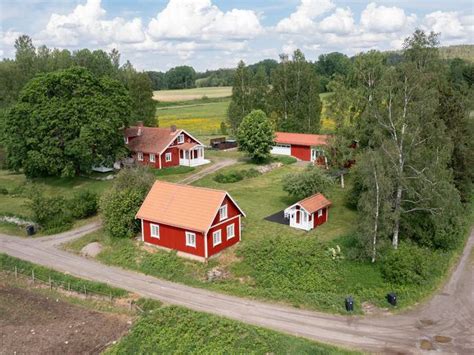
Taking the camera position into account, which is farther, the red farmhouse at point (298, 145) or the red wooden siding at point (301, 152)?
the red wooden siding at point (301, 152)

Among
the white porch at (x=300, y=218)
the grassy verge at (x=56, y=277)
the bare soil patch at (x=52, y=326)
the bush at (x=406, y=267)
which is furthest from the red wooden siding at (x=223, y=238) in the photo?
the bush at (x=406, y=267)

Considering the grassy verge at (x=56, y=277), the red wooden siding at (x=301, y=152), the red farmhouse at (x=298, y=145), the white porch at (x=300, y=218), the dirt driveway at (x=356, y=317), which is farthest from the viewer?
the red wooden siding at (x=301, y=152)

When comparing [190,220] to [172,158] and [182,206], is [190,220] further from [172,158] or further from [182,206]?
[172,158]

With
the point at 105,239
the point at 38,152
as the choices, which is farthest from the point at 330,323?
the point at 38,152

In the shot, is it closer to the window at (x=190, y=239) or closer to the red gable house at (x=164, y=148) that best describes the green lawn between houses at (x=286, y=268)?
the window at (x=190, y=239)

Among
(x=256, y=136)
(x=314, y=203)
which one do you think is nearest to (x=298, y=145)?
(x=256, y=136)

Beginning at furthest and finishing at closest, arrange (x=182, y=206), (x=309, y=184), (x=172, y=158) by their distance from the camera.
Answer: (x=172, y=158)
(x=309, y=184)
(x=182, y=206)

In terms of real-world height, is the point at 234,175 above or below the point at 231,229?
above
